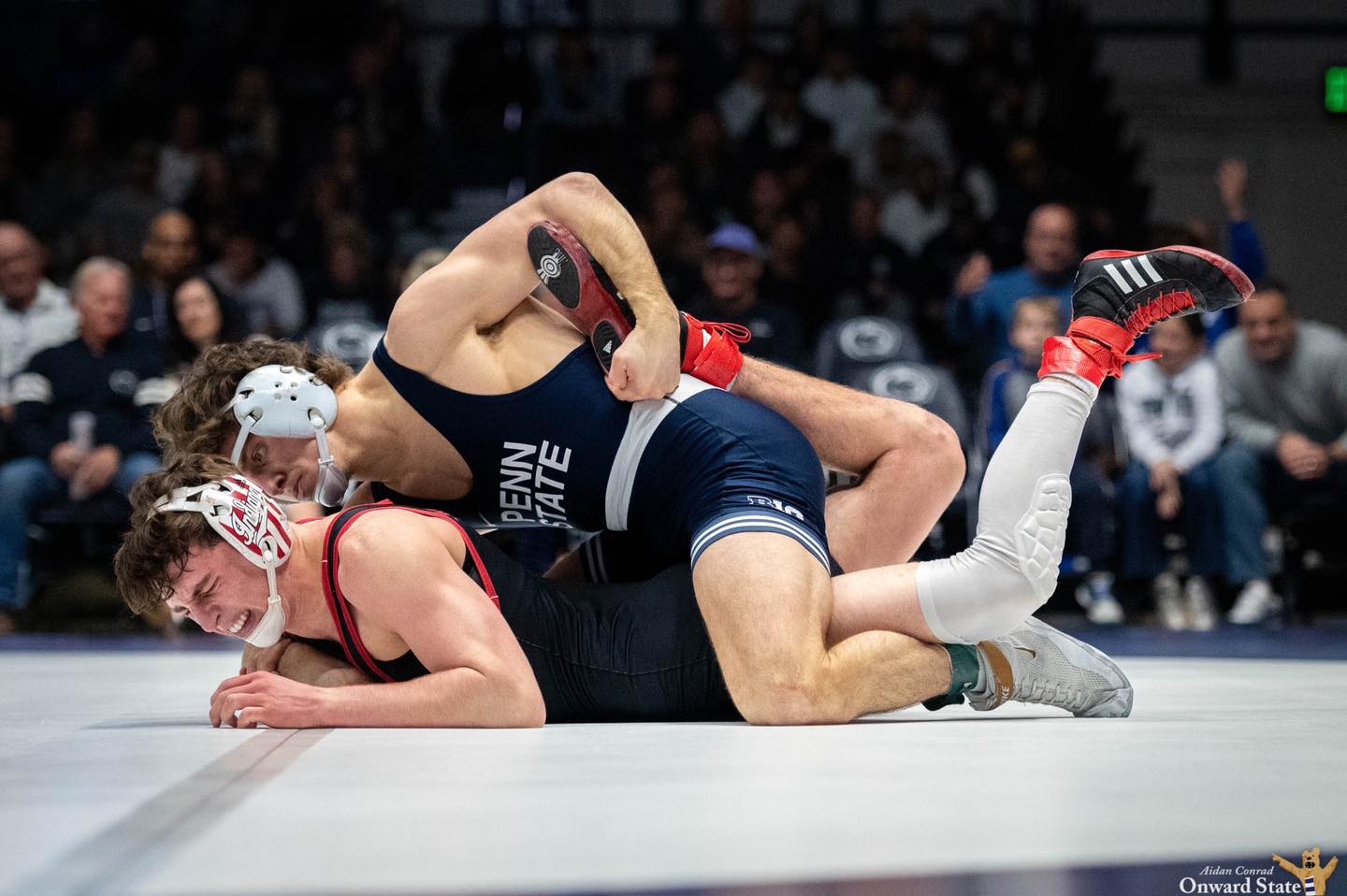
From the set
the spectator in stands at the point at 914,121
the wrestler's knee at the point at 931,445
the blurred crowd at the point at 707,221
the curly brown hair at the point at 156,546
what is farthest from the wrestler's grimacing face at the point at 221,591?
the spectator in stands at the point at 914,121

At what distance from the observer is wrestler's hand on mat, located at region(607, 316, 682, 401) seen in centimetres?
272

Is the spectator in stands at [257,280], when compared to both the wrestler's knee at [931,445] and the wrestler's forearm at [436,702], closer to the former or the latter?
the wrestler's knee at [931,445]

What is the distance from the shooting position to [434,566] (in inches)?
94.7

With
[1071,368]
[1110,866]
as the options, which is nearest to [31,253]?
[1071,368]

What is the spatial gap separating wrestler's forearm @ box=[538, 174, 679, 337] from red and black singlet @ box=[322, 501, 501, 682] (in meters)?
0.57

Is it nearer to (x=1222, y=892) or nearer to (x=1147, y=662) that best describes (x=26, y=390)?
(x=1147, y=662)

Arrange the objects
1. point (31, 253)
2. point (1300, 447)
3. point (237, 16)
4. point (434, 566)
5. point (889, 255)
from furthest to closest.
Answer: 1. point (237, 16)
2. point (889, 255)
3. point (31, 253)
4. point (1300, 447)
5. point (434, 566)

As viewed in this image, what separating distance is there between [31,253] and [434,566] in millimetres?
4761

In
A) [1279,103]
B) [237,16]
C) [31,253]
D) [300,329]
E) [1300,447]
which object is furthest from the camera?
[1279,103]

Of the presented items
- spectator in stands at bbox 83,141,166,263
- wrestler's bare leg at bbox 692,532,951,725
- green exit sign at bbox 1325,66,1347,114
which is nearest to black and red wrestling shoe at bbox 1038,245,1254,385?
wrestler's bare leg at bbox 692,532,951,725

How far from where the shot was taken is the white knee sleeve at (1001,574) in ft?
8.21

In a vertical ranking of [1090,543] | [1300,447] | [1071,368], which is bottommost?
[1090,543]

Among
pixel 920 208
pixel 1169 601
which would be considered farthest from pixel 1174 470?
pixel 920 208

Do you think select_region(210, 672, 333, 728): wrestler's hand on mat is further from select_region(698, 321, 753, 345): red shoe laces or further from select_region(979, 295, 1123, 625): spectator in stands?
select_region(979, 295, 1123, 625): spectator in stands
